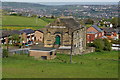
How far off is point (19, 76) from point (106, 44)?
2388cm

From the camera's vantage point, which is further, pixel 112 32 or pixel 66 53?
pixel 112 32

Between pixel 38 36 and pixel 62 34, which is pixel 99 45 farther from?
pixel 38 36

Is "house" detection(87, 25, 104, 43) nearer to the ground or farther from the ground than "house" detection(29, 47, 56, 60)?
farther from the ground

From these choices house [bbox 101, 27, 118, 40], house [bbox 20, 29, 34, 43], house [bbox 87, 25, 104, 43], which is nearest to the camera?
house [bbox 20, 29, 34, 43]

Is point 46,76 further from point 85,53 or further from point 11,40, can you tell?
point 11,40

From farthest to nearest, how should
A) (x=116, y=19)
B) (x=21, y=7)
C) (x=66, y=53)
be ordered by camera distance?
1. (x=21, y=7)
2. (x=116, y=19)
3. (x=66, y=53)

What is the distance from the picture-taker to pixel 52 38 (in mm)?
33344

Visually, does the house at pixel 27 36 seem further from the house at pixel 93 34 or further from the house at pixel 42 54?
the house at pixel 42 54

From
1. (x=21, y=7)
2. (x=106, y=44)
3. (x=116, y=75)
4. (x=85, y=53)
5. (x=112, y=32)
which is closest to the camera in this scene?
(x=116, y=75)

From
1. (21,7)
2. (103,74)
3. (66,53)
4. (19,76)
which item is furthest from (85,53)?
(21,7)

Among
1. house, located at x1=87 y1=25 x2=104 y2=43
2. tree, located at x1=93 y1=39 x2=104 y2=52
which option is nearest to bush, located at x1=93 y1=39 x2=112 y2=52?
tree, located at x1=93 y1=39 x2=104 y2=52

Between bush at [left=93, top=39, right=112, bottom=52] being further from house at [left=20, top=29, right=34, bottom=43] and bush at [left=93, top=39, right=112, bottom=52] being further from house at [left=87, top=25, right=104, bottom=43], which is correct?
house at [left=20, top=29, right=34, bottom=43]

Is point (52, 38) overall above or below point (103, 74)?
above

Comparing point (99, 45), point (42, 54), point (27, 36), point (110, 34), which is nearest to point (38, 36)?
point (27, 36)
